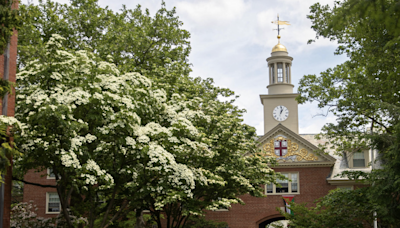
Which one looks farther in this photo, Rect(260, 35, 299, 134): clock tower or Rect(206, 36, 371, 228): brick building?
Rect(260, 35, 299, 134): clock tower

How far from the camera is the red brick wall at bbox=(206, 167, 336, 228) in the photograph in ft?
121

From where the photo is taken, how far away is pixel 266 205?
122 ft

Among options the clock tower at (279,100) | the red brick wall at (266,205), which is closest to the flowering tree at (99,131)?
the red brick wall at (266,205)

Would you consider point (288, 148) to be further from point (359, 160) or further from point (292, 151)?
point (359, 160)

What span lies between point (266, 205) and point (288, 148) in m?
5.14

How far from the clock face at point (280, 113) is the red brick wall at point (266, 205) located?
9780 mm

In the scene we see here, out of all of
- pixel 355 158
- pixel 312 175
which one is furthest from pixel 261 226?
pixel 355 158

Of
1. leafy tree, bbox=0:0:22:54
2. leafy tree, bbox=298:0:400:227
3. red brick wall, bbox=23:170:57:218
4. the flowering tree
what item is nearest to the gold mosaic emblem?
leafy tree, bbox=298:0:400:227

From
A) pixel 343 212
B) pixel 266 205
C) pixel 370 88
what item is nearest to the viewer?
pixel 343 212

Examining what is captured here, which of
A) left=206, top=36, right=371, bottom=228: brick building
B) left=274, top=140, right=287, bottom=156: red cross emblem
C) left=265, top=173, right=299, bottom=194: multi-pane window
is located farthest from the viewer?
left=274, top=140, right=287, bottom=156: red cross emblem

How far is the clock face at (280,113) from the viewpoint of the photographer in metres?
46.2

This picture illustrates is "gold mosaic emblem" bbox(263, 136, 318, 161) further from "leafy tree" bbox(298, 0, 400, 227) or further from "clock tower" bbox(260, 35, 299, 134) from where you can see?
"leafy tree" bbox(298, 0, 400, 227)

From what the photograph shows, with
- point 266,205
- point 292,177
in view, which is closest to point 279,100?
point 292,177

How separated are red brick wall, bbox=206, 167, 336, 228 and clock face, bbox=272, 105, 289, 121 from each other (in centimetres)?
978
